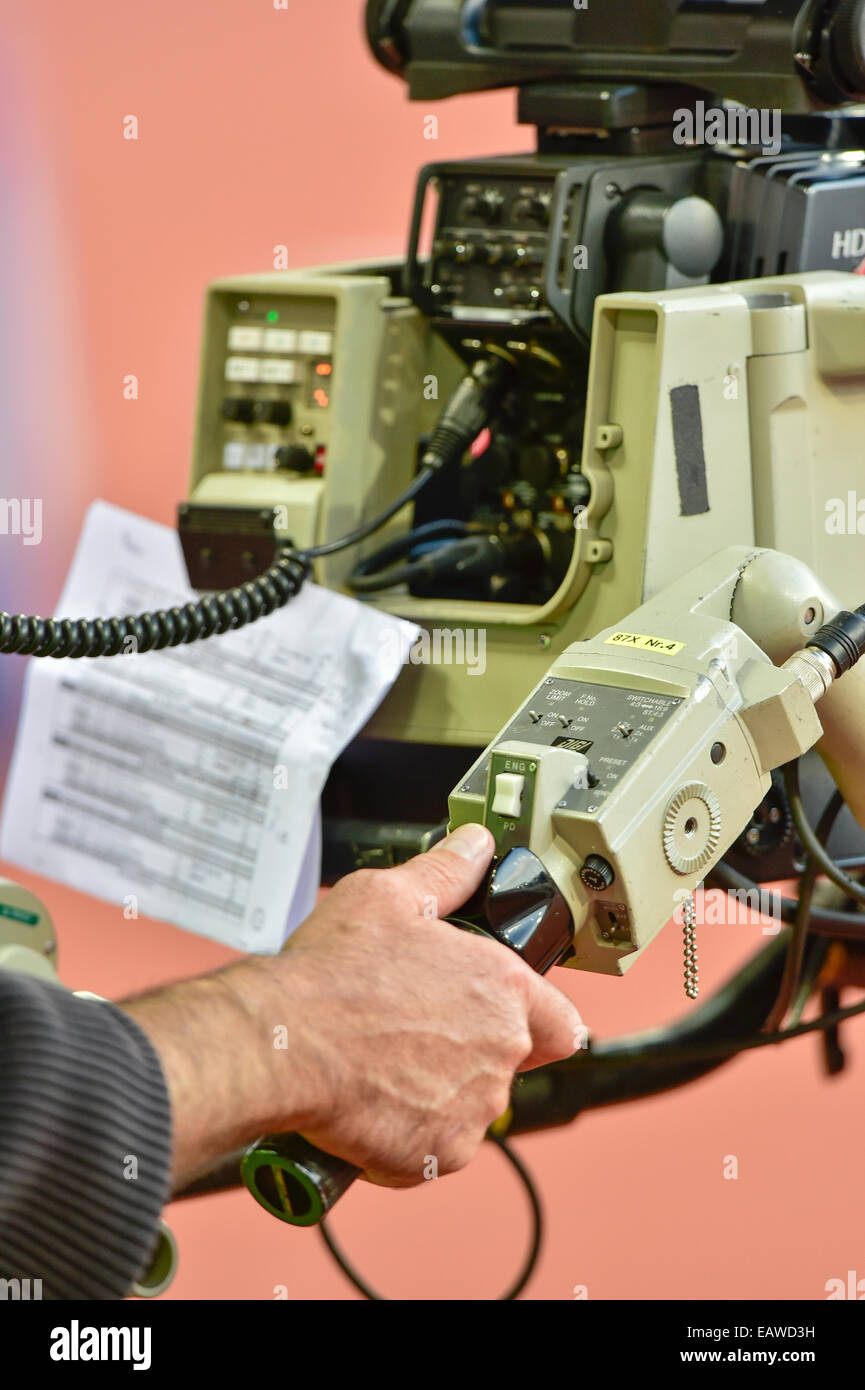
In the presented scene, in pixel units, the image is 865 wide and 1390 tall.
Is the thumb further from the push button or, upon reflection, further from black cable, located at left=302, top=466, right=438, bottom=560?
black cable, located at left=302, top=466, right=438, bottom=560

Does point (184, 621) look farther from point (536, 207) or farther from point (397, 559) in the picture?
point (536, 207)

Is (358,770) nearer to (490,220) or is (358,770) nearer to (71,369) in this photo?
(490,220)

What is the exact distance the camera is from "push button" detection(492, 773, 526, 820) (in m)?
0.87

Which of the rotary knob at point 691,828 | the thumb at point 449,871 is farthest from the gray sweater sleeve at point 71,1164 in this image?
the rotary knob at point 691,828

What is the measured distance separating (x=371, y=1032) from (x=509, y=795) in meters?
0.15

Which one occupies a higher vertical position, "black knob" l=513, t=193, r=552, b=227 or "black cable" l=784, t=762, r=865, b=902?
"black knob" l=513, t=193, r=552, b=227

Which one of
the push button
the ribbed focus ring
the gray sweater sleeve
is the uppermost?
the ribbed focus ring

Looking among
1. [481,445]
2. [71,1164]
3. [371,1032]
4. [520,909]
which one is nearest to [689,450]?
[481,445]

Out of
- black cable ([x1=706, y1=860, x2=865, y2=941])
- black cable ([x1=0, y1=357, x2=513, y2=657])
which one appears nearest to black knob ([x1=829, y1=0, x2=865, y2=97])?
black cable ([x1=0, y1=357, x2=513, y2=657])

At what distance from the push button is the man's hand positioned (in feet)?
0.09

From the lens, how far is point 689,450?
1157mm

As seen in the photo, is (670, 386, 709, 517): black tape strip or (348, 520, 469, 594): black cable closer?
(670, 386, 709, 517): black tape strip

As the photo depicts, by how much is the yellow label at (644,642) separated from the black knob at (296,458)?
403mm

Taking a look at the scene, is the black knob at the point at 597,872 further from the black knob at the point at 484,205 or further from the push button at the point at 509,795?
the black knob at the point at 484,205
